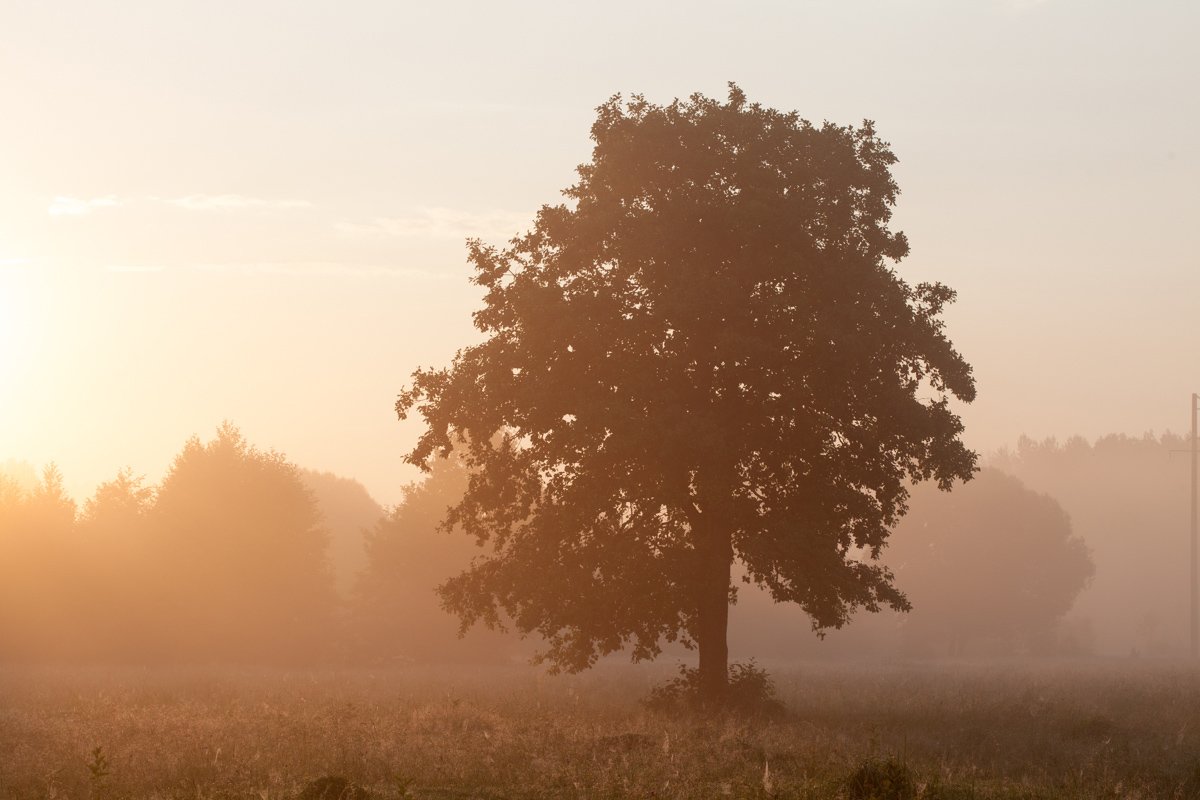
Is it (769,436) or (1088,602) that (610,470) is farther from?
(1088,602)

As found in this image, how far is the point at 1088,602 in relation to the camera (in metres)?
193

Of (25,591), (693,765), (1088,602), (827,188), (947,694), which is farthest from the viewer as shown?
(1088,602)

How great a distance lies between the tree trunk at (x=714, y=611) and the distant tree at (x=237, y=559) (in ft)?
122

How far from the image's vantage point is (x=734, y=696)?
28125 mm

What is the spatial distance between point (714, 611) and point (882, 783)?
12.9m

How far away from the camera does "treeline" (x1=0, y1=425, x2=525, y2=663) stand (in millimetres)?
59062

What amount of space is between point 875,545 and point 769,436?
4.02 metres

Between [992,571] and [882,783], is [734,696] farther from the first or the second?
[992,571]

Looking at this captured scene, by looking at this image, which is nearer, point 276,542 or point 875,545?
point 875,545

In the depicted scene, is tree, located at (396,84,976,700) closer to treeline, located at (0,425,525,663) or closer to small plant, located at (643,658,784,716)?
small plant, located at (643,658,784,716)

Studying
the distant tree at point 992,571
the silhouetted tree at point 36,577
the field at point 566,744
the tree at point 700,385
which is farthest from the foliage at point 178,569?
the distant tree at point 992,571

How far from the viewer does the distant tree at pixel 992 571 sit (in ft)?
322

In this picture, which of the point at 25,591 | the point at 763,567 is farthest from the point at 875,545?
the point at 25,591

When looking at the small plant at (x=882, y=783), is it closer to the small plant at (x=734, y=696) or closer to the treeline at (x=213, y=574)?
the small plant at (x=734, y=696)
